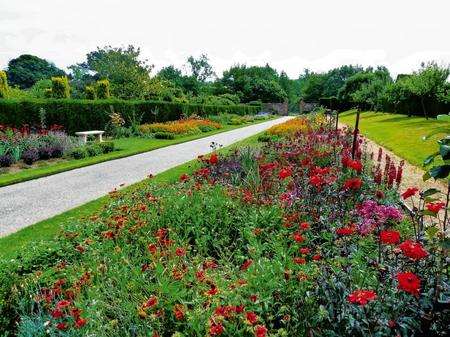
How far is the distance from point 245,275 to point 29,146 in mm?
11747

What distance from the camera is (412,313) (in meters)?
2.46

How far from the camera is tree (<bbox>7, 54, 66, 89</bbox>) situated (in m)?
72.6

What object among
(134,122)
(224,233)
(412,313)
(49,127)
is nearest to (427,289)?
(412,313)

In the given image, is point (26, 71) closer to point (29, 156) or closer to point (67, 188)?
point (29, 156)

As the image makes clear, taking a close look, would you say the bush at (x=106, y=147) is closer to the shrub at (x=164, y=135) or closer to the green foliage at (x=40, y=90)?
the shrub at (x=164, y=135)

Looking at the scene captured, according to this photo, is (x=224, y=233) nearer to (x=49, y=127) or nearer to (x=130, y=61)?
(x=49, y=127)

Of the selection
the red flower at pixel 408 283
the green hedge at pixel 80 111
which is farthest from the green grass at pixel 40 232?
the green hedge at pixel 80 111

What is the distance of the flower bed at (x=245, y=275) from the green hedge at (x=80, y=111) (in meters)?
10.8

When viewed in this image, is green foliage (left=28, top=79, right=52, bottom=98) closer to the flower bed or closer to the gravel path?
the gravel path

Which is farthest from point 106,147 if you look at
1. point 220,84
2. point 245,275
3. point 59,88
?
point 220,84

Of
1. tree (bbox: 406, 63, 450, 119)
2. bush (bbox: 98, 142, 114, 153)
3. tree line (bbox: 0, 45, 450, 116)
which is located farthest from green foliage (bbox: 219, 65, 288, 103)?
bush (bbox: 98, 142, 114, 153)

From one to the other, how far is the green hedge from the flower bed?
1077 centimetres

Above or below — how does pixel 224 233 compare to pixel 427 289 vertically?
below

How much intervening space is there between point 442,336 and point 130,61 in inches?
1395
